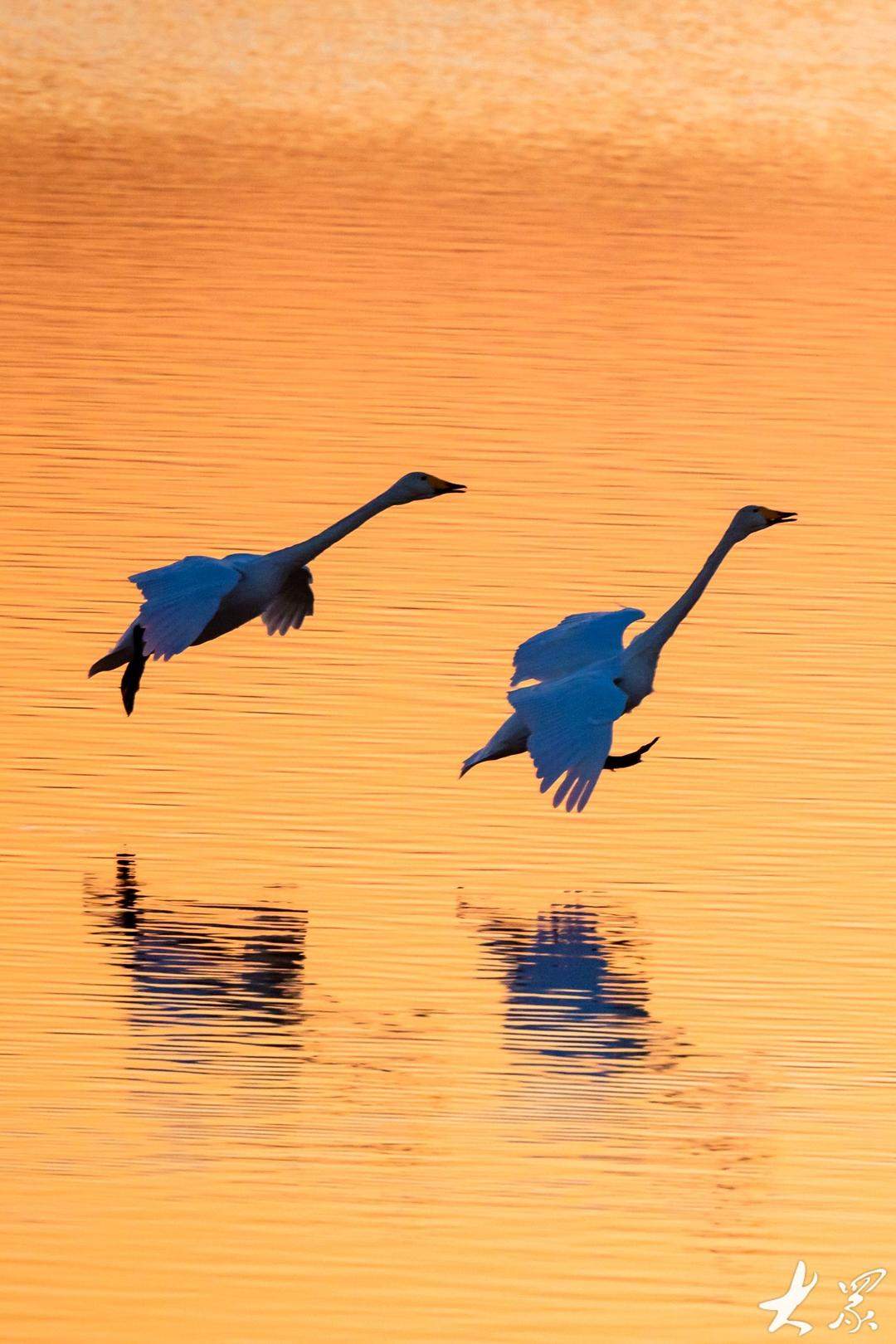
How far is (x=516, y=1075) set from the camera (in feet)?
33.2

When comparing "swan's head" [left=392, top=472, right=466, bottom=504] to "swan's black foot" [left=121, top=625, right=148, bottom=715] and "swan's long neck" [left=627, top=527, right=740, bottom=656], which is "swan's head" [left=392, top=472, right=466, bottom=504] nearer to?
"swan's long neck" [left=627, top=527, right=740, bottom=656]

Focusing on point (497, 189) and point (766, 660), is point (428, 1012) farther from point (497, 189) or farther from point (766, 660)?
point (497, 189)

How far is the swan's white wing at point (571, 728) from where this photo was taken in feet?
40.6

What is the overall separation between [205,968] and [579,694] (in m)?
2.38

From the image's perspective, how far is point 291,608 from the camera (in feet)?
50.0

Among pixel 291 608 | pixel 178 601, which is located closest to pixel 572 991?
pixel 178 601

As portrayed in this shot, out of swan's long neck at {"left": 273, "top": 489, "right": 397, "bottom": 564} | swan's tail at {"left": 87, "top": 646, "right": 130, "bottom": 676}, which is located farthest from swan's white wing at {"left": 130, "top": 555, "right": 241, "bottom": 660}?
swan's long neck at {"left": 273, "top": 489, "right": 397, "bottom": 564}

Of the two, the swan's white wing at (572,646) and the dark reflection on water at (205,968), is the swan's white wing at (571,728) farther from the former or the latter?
the dark reflection on water at (205,968)

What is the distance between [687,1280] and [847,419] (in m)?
16.3

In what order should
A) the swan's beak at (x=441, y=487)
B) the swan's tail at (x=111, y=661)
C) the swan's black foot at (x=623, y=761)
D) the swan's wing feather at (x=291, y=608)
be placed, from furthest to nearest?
1. the swan's wing feather at (x=291, y=608)
2. the swan's beak at (x=441, y=487)
3. the swan's tail at (x=111, y=661)
4. the swan's black foot at (x=623, y=761)

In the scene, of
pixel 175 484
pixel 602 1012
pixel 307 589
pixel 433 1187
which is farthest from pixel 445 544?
pixel 433 1187

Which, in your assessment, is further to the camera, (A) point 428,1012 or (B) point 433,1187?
(A) point 428,1012

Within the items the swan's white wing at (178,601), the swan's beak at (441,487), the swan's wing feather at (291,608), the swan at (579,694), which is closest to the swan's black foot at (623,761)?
the swan at (579,694)

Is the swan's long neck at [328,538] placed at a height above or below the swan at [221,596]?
above
